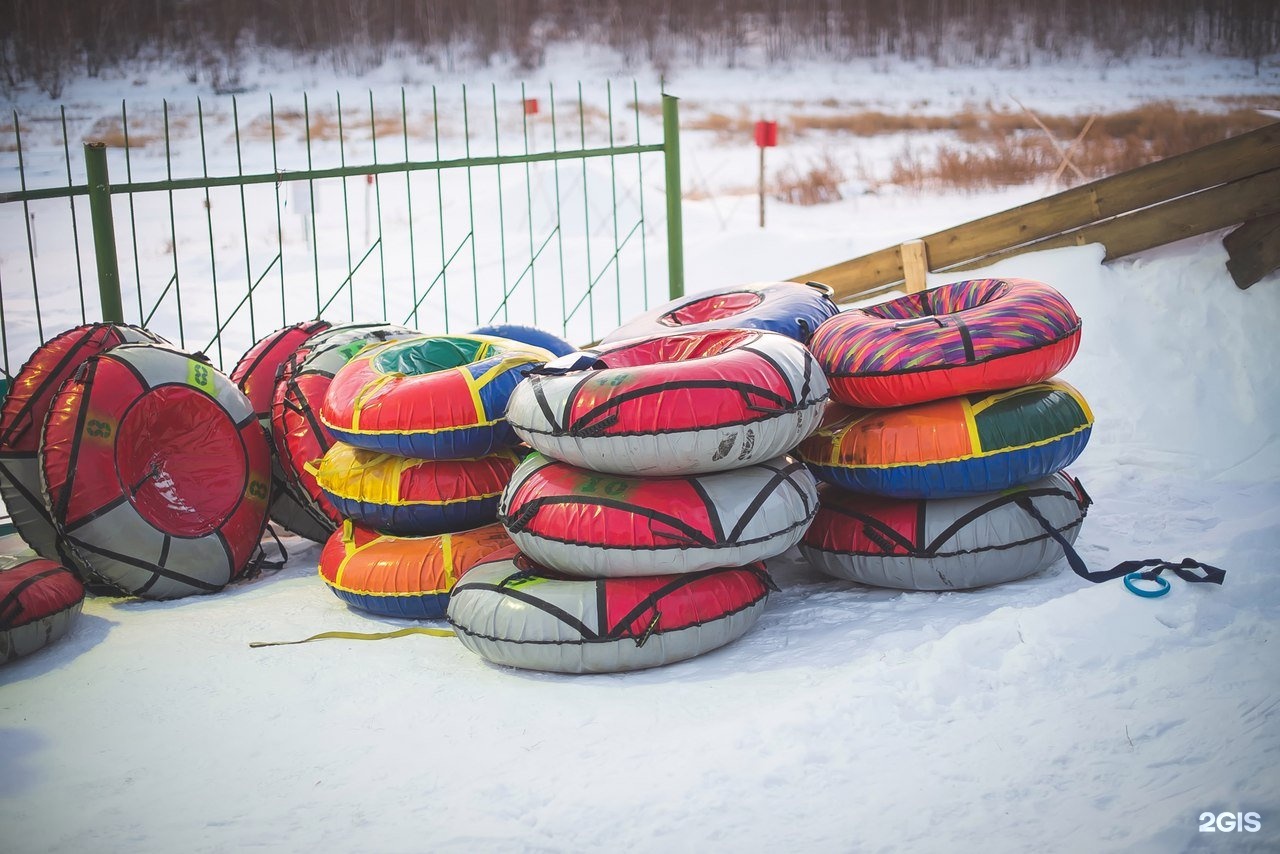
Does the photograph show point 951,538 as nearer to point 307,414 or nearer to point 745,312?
point 745,312

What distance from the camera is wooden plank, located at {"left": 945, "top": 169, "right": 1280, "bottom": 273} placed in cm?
482

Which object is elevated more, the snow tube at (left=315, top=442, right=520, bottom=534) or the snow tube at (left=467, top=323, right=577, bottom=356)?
the snow tube at (left=467, top=323, right=577, bottom=356)

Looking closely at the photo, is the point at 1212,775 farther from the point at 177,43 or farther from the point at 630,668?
the point at 177,43

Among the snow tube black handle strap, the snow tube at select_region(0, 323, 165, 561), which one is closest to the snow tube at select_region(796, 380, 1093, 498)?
the snow tube black handle strap

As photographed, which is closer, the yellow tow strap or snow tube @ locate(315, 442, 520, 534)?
the yellow tow strap

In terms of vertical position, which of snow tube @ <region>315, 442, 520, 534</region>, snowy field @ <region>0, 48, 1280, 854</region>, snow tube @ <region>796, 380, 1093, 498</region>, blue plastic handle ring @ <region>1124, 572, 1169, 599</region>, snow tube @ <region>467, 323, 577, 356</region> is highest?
snow tube @ <region>467, 323, 577, 356</region>

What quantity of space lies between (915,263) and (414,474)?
300 centimetres

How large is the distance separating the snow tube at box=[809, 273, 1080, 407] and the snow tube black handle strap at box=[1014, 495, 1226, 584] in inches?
16.9

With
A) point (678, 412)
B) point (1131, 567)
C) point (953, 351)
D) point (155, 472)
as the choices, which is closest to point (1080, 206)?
point (953, 351)

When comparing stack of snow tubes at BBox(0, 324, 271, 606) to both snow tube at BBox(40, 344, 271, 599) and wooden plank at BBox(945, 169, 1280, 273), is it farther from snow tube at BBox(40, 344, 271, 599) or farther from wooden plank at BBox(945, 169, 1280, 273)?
wooden plank at BBox(945, 169, 1280, 273)

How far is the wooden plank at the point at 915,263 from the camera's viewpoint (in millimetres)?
5523

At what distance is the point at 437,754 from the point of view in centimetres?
271

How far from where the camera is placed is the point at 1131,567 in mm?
3254

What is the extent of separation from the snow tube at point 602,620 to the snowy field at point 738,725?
2.6 inches
